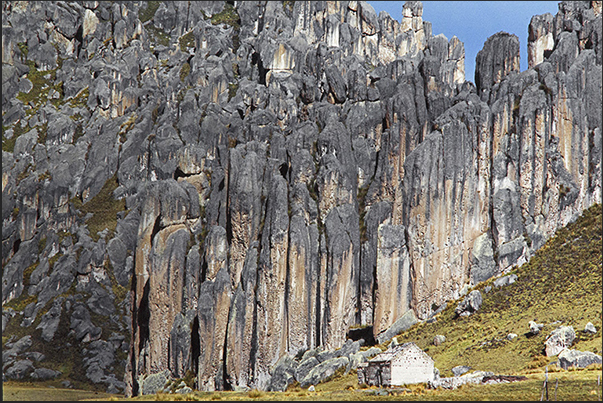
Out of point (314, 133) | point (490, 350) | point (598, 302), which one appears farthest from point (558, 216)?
point (314, 133)

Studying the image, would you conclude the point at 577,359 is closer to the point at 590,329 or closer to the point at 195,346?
the point at 590,329

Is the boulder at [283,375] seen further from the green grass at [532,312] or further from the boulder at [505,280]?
the boulder at [505,280]

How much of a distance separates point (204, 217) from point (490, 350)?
5268 centimetres

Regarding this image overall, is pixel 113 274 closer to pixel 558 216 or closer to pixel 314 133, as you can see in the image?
pixel 314 133

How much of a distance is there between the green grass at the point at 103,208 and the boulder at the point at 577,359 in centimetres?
12406

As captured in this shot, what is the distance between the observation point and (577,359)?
77812 mm

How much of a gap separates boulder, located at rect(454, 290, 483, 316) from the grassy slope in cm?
92

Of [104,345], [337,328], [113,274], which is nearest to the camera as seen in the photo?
[337,328]

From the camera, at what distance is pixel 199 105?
192 metres

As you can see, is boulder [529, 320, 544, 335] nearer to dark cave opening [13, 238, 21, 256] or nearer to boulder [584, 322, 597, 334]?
boulder [584, 322, 597, 334]

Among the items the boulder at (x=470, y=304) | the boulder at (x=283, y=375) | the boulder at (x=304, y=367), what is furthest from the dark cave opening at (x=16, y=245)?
the boulder at (x=470, y=304)

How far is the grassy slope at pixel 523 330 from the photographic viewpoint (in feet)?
227

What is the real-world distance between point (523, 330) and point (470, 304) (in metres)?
11.1

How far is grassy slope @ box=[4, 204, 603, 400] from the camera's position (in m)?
69.2
